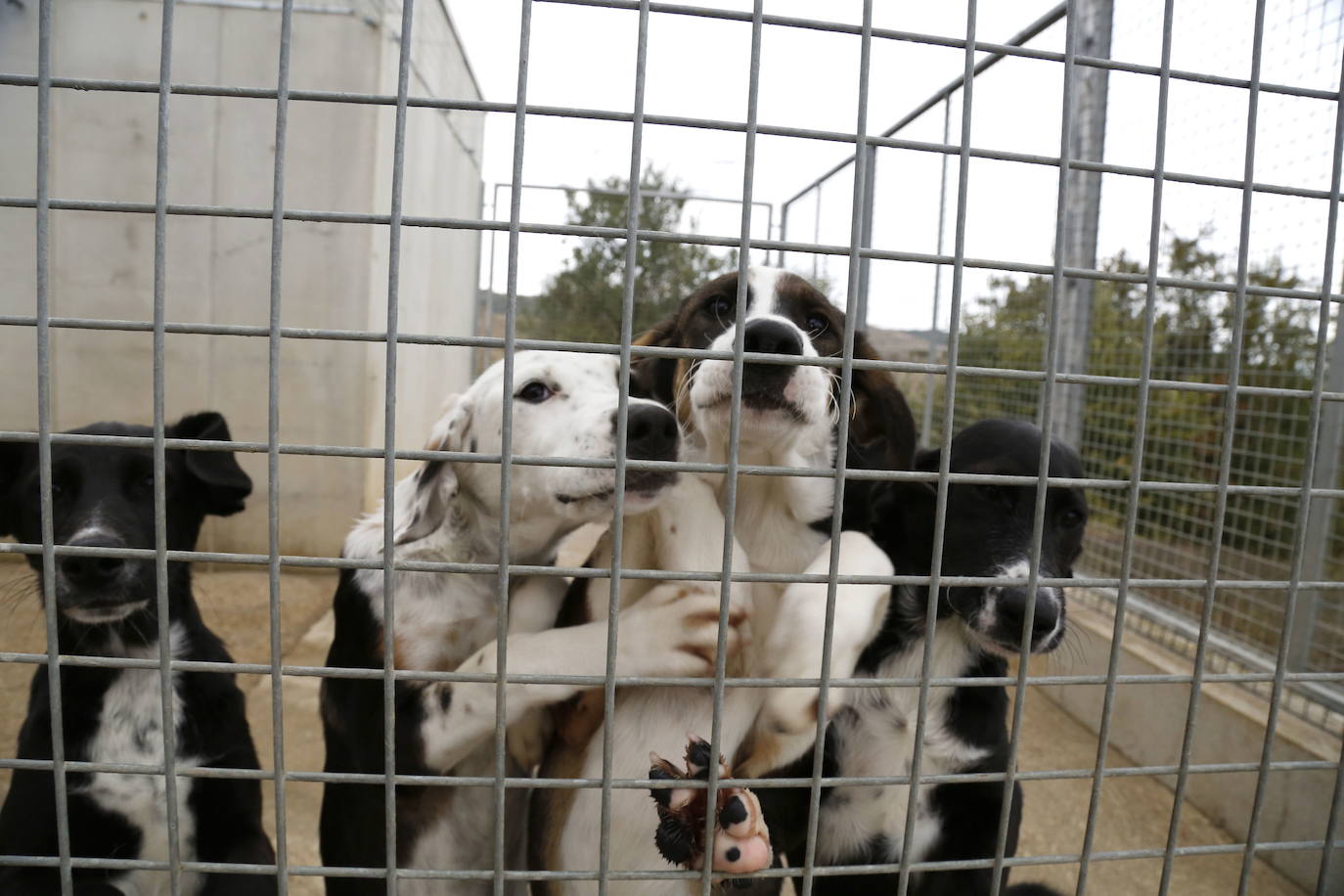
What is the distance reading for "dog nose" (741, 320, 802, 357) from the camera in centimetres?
142

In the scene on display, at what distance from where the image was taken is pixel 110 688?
1.77m

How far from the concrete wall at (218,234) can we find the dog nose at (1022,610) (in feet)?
14.7

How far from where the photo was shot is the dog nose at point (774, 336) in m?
1.42

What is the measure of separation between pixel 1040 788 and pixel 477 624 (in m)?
2.54

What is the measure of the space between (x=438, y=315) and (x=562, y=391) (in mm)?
5617

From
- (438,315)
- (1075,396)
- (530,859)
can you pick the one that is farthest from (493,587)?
(438,315)

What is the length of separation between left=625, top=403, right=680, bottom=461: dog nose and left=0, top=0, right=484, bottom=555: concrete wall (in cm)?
417

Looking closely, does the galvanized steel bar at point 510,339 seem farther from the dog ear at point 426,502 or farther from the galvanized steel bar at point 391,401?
the dog ear at point 426,502

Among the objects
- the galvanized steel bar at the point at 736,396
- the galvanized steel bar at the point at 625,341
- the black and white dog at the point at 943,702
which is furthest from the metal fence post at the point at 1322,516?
the galvanized steel bar at the point at 625,341

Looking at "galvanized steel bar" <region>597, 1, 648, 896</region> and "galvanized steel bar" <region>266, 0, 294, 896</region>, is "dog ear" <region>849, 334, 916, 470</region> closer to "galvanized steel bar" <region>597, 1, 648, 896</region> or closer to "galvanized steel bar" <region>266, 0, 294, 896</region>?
"galvanized steel bar" <region>597, 1, 648, 896</region>

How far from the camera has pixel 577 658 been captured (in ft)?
4.71

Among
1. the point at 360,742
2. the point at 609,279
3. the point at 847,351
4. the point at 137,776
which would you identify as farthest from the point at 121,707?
the point at 609,279

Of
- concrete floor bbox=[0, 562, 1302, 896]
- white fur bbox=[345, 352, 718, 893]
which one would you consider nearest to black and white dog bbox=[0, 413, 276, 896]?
concrete floor bbox=[0, 562, 1302, 896]

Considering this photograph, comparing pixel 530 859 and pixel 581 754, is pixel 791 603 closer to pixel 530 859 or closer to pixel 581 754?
→ pixel 581 754
